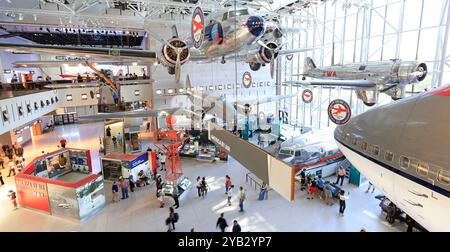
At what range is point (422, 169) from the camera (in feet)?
12.0

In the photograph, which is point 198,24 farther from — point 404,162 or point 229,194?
point 229,194

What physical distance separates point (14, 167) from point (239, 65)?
17.5 metres

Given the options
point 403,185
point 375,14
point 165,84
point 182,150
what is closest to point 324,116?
point 375,14

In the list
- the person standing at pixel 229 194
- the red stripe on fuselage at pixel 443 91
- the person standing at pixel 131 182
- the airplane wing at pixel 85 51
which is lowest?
the person standing at pixel 229 194

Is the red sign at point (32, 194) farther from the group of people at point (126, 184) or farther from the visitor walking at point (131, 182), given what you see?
the visitor walking at point (131, 182)

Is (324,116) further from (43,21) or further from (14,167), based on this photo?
(43,21)

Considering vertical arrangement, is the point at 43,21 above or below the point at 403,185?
above

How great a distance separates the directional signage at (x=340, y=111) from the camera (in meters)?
10.6

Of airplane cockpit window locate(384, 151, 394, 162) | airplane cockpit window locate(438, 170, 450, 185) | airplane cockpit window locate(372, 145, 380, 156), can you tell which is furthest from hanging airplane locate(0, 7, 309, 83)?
airplane cockpit window locate(438, 170, 450, 185)

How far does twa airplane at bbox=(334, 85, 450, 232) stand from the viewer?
138 inches

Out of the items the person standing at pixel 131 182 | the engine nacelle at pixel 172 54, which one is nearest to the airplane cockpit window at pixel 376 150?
the engine nacelle at pixel 172 54

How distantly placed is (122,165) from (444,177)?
11438mm

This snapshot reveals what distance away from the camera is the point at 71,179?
12.8 m

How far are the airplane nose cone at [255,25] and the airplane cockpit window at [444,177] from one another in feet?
21.8
